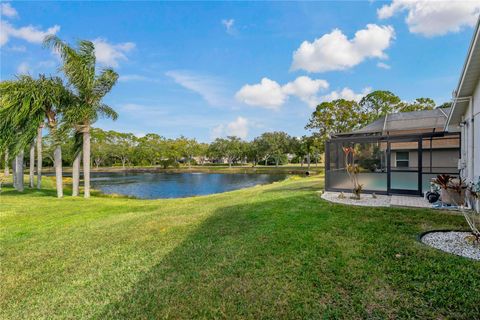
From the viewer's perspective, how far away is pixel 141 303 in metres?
2.49

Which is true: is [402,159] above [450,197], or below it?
above

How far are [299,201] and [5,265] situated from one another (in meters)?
6.07

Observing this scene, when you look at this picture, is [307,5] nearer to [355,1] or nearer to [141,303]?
[355,1]

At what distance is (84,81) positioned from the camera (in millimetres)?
10289

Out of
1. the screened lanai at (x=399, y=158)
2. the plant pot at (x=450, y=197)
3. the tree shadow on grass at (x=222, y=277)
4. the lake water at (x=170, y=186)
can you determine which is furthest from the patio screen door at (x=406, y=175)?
the lake water at (x=170, y=186)

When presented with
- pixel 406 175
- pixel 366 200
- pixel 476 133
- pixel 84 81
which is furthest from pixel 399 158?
pixel 84 81

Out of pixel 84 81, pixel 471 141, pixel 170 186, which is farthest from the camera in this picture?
pixel 170 186

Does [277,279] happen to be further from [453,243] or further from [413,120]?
[413,120]

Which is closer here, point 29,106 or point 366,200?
point 366,200

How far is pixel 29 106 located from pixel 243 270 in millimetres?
11297

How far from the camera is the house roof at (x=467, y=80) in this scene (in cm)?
410

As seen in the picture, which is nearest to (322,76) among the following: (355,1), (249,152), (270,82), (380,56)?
(270,82)

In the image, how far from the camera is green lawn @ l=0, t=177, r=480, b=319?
2.34 meters

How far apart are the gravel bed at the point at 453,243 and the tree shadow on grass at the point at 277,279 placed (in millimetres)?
378
